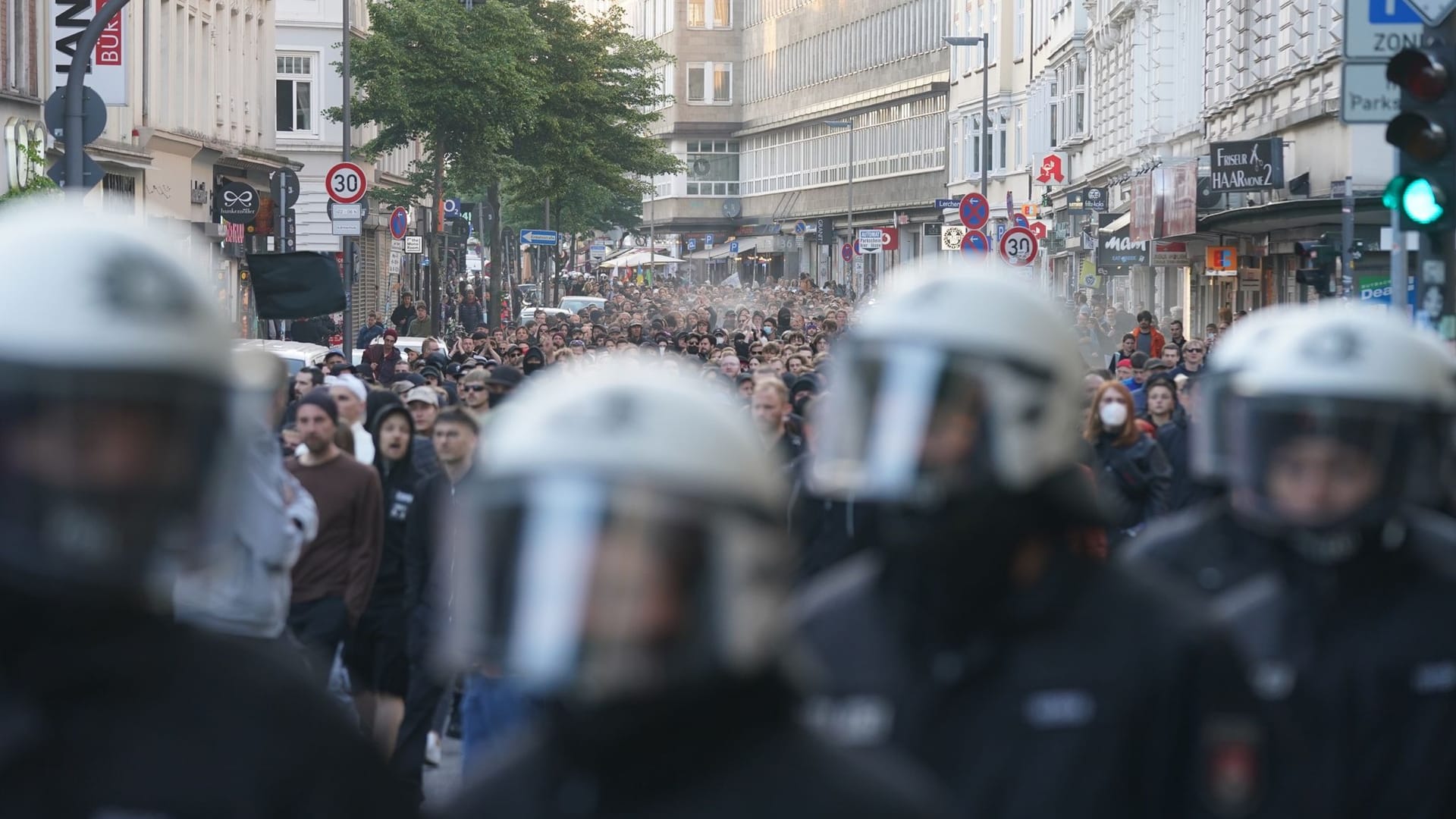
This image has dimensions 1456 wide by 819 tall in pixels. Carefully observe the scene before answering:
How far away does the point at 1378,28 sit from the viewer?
1202 cm

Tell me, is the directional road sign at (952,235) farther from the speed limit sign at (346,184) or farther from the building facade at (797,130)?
the speed limit sign at (346,184)

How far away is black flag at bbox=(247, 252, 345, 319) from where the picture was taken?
→ 22.9 m

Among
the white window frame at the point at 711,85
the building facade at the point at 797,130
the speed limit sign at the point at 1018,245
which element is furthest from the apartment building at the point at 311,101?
the white window frame at the point at 711,85

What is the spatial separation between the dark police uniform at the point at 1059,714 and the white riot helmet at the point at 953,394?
18 centimetres

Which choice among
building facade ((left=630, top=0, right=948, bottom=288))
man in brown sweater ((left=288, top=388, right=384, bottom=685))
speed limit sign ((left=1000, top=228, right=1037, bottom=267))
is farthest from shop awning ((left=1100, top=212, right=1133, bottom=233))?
man in brown sweater ((left=288, top=388, right=384, bottom=685))

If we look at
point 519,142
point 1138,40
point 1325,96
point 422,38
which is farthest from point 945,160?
point 1325,96

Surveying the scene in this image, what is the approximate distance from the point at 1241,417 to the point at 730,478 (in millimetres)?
2008

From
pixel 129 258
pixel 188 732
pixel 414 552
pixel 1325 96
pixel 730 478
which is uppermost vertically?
pixel 1325 96

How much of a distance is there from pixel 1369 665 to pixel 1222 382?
2.11ft

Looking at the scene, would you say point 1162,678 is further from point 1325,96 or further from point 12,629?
point 1325,96

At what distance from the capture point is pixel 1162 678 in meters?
3.42

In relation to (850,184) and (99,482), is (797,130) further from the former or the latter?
(99,482)

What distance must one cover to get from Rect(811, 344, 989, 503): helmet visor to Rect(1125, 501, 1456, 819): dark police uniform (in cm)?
75

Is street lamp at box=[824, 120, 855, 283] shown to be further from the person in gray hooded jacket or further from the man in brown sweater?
the person in gray hooded jacket
